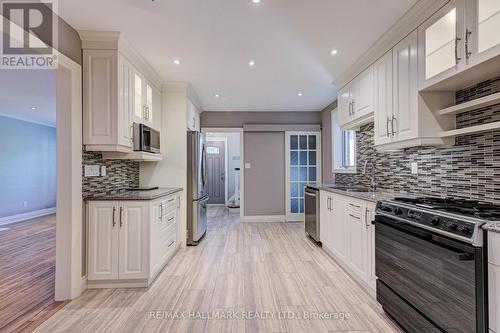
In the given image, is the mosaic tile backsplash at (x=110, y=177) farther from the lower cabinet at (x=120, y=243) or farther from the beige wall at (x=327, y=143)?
the beige wall at (x=327, y=143)

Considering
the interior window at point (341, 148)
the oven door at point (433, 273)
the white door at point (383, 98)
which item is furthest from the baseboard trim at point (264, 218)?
the oven door at point (433, 273)

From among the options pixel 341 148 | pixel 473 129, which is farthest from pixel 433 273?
pixel 341 148

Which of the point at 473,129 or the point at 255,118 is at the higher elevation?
the point at 255,118

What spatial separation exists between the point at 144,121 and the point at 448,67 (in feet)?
10.2

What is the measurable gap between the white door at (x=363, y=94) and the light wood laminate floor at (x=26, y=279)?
3.69 meters

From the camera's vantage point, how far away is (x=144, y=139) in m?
3.02

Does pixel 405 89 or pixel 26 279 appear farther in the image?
pixel 26 279

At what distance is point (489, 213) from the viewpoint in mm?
1374

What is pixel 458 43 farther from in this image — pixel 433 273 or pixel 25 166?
pixel 25 166

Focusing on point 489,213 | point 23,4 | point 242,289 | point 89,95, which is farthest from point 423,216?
point 23,4

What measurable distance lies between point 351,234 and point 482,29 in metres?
1.99

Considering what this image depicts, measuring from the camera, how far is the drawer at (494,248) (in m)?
1.18

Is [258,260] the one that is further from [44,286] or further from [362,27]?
[362,27]

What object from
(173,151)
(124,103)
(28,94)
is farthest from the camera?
(28,94)
